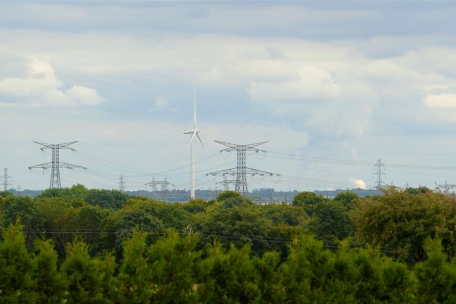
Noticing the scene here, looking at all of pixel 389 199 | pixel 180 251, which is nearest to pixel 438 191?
pixel 389 199

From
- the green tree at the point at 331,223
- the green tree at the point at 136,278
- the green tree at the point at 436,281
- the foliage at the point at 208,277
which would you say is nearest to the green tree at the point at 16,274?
the foliage at the point at 208,277

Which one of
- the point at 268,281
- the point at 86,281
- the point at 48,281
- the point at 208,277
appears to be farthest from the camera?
the point at 268,281

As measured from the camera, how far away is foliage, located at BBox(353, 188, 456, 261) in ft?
193

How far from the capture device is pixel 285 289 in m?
30.3

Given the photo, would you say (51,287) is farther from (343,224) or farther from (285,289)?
(343,224)

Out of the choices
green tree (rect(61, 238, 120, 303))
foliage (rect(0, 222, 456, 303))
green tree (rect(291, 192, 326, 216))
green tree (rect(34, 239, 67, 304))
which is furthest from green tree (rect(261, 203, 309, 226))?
green tree (rect(34, 239, 67, 304))

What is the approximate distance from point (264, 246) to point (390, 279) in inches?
2286

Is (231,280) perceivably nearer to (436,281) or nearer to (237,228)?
(436,281)

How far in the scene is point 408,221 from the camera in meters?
60.3

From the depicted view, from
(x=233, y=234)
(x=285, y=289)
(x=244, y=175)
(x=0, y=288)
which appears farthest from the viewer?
(x=244, y=175)

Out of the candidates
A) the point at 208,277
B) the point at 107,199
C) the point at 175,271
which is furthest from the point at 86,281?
the point at 107,199

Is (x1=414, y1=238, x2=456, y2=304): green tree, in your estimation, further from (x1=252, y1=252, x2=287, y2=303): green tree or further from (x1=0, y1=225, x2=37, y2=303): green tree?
(x1=0, y1=225, x2=37, y2=303): green tree

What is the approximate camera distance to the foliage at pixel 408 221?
58969mm

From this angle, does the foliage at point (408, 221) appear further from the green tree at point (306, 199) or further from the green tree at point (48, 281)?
the green tree at point (306, 199)
